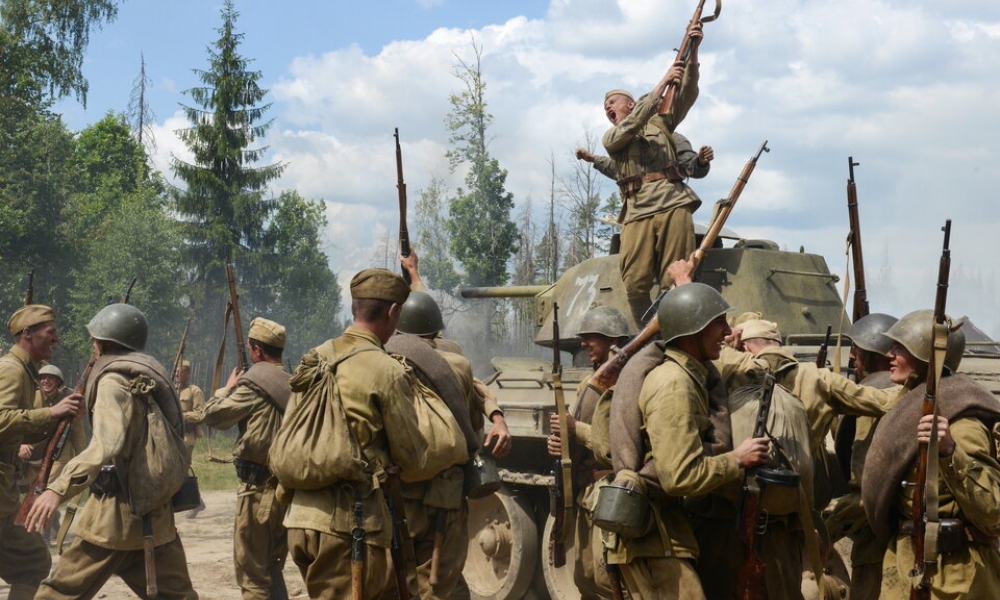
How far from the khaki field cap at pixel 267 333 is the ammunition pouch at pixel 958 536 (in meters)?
4.50

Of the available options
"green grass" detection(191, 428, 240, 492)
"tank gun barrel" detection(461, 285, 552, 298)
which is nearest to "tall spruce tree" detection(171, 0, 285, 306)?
"green grass" detection(191, 428, 240, 492)

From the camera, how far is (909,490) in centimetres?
473

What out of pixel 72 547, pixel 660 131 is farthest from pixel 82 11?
pixel 72 547

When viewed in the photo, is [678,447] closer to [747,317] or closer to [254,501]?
[747,317]

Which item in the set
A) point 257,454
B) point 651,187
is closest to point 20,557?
point 257,454

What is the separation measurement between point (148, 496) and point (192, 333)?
89.5 feet

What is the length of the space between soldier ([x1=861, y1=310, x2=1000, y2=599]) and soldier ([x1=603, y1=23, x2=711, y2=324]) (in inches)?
152

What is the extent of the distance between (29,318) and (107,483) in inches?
68.6

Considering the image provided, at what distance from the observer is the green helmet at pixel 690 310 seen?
4691 mm

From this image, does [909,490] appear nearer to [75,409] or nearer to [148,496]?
[148,496]

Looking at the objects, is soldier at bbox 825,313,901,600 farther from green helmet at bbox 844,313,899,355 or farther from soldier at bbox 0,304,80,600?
soldier at bbox 0,304,80,600

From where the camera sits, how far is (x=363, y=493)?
15.5 feet

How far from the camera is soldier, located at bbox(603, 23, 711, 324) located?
8719mm

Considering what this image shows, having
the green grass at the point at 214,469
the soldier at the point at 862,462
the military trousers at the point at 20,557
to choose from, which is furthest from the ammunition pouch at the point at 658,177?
the green grass at the point at 214,469
